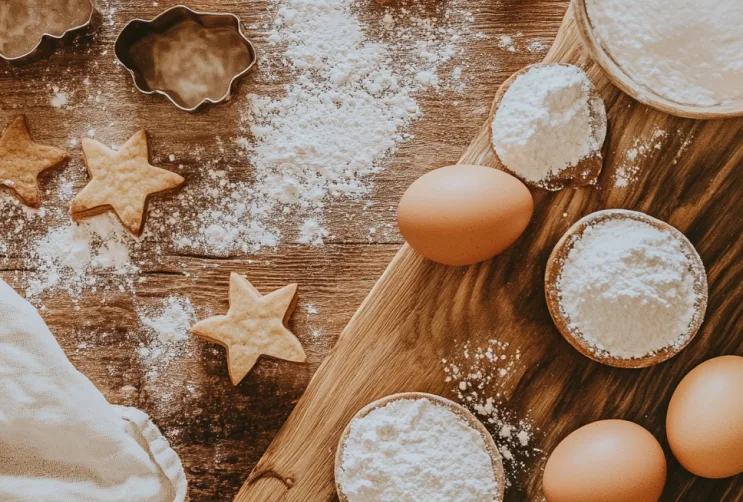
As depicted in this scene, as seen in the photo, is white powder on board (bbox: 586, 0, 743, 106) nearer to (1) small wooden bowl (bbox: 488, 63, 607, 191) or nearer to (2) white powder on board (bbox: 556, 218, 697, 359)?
(1) small wooden bowl (bbox: 488, 63, 607, 191)

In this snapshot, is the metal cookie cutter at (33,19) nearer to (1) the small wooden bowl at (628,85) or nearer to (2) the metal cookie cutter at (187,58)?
(2) the metal cookie cutter at (187,58)

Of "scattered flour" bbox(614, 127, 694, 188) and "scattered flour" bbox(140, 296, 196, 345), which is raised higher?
"scattered flour" bbox(614, 127, 694, 188)

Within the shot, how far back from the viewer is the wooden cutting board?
3.31ft

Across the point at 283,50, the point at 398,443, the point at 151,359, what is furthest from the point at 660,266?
the point at 151,359

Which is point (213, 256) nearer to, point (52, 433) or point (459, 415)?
point (52, 433)

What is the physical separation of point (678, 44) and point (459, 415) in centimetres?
66

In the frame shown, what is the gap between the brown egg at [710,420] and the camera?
86cm

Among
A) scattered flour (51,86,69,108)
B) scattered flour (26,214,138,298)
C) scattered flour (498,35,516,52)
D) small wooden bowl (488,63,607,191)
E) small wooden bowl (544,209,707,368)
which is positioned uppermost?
scattered flour (498,35,516,52)

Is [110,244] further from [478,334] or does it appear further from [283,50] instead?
[478,334]

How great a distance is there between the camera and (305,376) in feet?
3.73

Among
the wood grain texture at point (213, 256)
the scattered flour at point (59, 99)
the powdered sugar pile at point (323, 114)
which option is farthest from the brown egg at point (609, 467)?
the scattered flour at point (59, 99)

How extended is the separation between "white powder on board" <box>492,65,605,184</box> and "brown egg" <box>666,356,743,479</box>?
0.39 metres

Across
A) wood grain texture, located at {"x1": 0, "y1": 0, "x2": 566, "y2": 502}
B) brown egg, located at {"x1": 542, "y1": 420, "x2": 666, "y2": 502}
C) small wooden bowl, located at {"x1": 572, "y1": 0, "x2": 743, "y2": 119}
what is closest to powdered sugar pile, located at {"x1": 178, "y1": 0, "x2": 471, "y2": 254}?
wood grain texture, located at {"x1": 0, "y1": 0, "x2": 566, "y2": 502}

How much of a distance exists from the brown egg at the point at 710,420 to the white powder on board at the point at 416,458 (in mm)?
294
